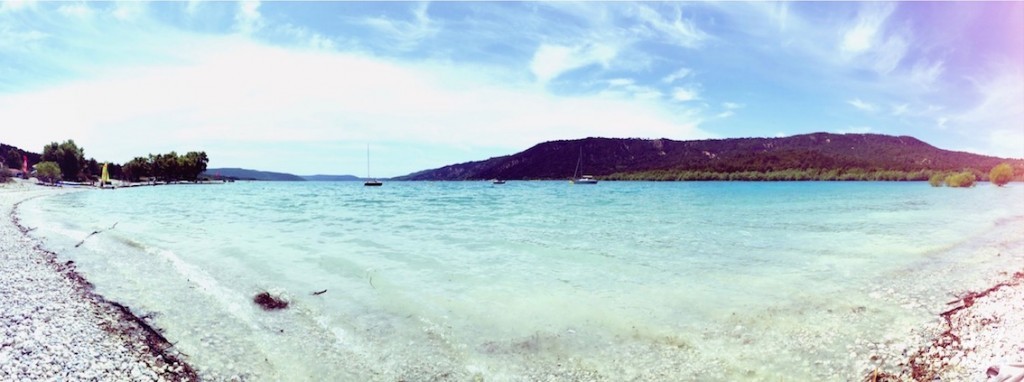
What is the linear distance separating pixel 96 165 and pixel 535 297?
17047 centimetres

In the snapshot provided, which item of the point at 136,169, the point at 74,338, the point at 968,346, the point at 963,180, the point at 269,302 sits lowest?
the point at 269,302

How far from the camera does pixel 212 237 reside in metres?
18.2

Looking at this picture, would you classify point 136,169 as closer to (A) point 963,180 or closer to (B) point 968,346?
(B) point 968,346

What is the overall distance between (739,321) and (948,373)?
9.06 feet

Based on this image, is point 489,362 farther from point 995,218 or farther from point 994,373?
point 995,218

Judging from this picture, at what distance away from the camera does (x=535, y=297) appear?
9.61m

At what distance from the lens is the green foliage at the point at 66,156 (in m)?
104

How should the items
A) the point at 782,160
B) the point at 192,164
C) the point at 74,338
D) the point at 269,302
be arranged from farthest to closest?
1. the point at 782,160
2. the point at 192,164
3. the point at 269,302
4. the point at 74,338

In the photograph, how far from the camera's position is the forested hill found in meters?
137

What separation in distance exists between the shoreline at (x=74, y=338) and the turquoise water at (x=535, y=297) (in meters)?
0.41

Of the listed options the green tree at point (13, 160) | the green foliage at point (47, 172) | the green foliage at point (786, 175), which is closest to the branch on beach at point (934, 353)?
the green foliage at point (47, 172)

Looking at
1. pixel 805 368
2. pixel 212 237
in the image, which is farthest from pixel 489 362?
pixel 212 237

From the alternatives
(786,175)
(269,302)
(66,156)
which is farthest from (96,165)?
(786,175)

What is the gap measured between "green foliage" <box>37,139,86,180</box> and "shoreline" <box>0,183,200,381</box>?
12707 centimetres
